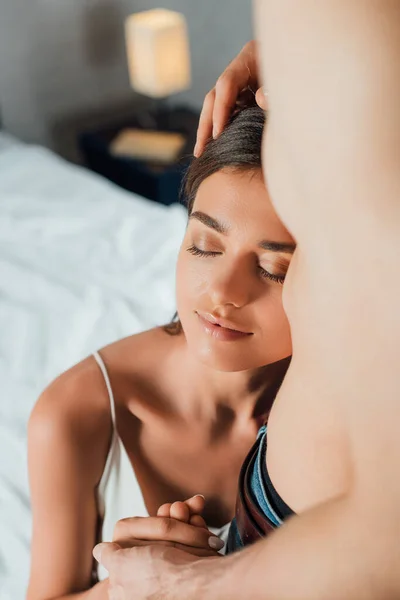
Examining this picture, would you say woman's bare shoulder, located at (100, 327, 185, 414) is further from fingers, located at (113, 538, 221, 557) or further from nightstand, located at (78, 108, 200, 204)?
nightstand, located at (78, 108, 200, 204)

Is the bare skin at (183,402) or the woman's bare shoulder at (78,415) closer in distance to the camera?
the bare skin at (183,402)

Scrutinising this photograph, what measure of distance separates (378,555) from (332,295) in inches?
6.0

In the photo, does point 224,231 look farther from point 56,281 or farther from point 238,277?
point 56,281

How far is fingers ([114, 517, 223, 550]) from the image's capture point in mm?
648

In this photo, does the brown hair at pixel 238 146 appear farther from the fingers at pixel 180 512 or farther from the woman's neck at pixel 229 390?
the fingers at pixel 180 512

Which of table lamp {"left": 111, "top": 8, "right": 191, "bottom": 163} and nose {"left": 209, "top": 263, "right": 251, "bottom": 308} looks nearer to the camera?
nose {"left": 209, "top": 263, "right": 251, "bottom": 308}

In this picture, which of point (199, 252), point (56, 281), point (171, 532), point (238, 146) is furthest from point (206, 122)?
point (56, 281)

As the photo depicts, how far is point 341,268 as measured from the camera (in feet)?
1.11

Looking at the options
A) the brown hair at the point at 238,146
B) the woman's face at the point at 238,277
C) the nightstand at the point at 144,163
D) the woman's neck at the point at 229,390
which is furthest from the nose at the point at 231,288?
the nightstand at the point at 144,163

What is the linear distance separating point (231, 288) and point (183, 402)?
32 cm

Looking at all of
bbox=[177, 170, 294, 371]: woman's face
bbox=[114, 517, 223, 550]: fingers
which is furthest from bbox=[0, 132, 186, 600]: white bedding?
bbox=[177, 170, 294, 371]: woman's face

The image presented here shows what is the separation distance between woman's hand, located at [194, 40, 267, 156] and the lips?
235 millimetres

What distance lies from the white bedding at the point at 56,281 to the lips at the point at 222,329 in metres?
0.58

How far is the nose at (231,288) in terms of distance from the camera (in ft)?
2.46
